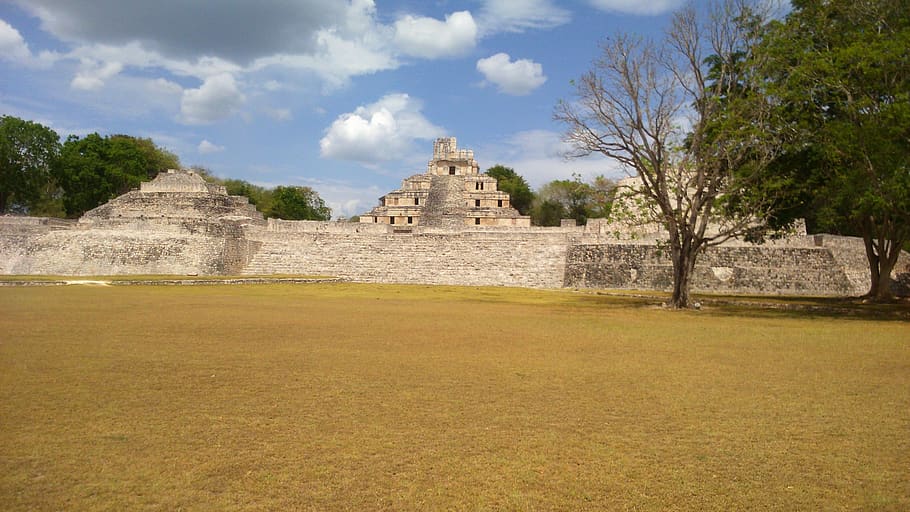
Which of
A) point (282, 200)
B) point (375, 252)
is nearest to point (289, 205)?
point (282, 200)

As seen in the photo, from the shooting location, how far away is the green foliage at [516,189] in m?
63.9

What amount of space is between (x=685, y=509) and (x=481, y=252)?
27.2 m

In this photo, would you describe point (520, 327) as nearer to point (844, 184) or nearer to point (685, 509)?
point (685, 509)

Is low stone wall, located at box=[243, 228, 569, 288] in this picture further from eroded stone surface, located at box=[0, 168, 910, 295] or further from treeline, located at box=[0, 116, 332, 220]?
treeline, located at box=[0, 116, 332, 220]

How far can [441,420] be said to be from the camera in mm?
5379

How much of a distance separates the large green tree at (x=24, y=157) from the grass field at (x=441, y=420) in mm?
36662

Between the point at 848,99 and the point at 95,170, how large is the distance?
44126 millimetres

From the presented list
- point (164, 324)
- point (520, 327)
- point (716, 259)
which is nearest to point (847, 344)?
point (520, 327)

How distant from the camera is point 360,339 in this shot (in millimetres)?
10094

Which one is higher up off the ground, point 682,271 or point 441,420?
point 682,271

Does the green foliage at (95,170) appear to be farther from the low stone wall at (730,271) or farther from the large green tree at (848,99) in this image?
the large green tree at (848,99)

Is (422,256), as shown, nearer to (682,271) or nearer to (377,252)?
(377,252)

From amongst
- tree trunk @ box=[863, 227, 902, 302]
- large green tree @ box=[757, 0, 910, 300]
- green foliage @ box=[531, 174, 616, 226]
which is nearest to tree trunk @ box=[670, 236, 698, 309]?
large green tree @ box=[757, 0, 910, 300]

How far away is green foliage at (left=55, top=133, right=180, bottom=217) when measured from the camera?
43.3 meters
